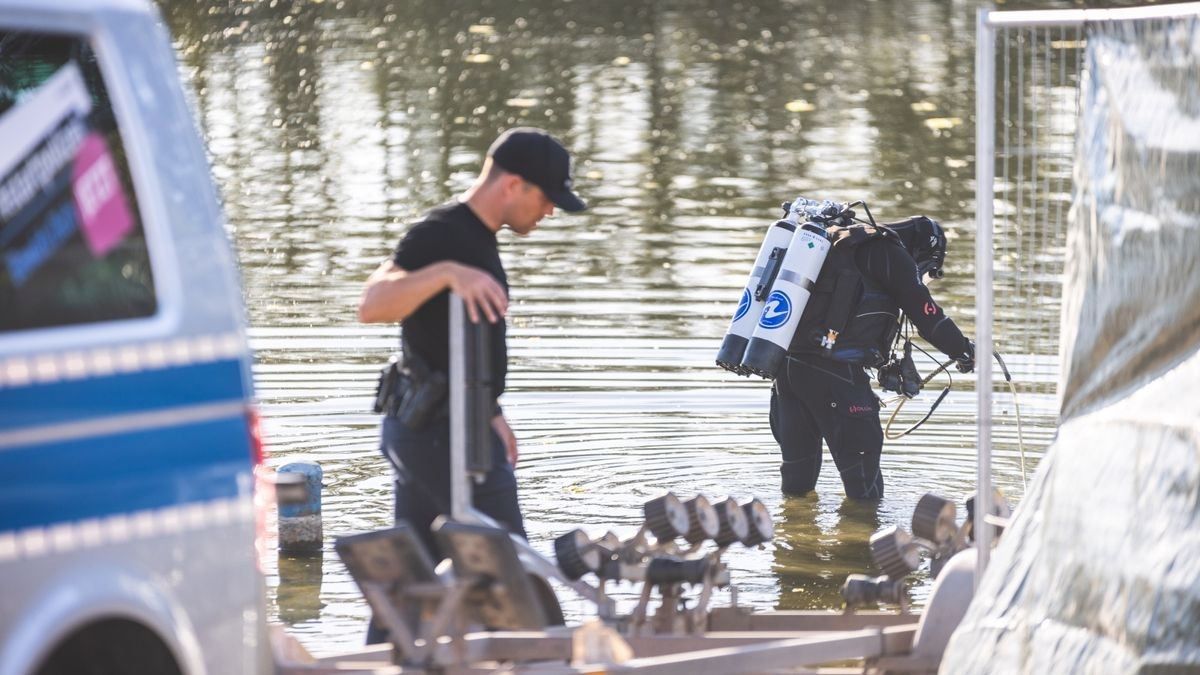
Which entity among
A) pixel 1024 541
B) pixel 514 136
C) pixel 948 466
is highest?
pixel 514 136

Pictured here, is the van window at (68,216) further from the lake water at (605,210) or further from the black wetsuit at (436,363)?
the lake water at (605,210)

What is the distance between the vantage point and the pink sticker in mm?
4055

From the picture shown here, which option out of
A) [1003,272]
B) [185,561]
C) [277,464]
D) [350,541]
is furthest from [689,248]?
[185,561]

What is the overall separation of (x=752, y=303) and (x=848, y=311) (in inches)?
18.3

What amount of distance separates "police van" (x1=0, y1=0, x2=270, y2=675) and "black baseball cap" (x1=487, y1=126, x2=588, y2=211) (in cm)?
165

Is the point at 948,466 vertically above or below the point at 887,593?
below

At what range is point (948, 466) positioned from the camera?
413 inches

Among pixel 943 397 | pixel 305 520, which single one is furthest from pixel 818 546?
pixel 305 520

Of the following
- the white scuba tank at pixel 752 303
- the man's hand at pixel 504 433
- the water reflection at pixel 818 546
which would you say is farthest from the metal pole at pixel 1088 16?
the white scuba tank at pixel 752 303

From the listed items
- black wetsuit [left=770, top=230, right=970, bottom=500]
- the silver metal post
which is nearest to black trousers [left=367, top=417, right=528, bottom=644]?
the silver metal post

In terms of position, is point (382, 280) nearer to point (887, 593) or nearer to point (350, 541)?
point (350, 541)

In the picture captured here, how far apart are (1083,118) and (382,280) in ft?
6.87

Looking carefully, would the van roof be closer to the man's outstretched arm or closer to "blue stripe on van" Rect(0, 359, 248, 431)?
"blue stripe on van" Rect(0, 359, 248, 431)

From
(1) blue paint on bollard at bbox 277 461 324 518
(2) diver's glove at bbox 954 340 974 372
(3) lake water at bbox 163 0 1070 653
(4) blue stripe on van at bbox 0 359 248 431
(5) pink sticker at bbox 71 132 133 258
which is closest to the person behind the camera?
(4) blue stripe on van at bbox 0 359 248 431
